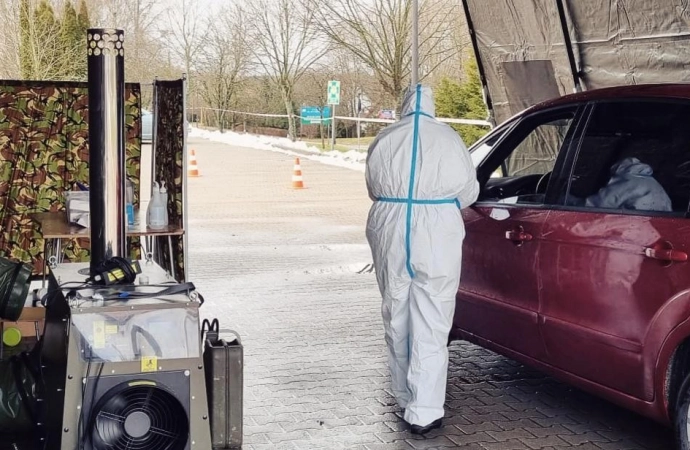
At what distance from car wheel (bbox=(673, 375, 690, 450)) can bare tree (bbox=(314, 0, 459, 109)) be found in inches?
861

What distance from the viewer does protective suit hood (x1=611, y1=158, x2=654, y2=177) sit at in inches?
193

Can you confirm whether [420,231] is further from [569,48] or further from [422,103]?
[569,48]

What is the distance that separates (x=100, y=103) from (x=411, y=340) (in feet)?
7.06

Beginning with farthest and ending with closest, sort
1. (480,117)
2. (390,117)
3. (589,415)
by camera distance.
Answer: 1. (390,117)
2. (480,117)
3. (589,415)

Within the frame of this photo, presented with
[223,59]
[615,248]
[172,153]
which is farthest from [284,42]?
[615,248]

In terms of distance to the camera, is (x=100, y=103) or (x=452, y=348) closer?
(x=100, y=103)

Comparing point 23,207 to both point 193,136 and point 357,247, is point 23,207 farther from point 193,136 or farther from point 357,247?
point 193,136

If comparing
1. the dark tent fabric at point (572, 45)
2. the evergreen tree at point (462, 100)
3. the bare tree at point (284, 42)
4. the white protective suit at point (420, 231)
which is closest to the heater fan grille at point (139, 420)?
the white protective suit at point (420, 231)

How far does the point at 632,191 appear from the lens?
486cm

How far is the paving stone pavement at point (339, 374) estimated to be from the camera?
17.3 feet

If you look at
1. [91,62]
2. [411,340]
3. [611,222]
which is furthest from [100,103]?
[611,222]

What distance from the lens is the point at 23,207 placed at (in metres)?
8.75

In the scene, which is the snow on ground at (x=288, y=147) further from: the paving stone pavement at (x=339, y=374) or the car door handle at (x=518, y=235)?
the car door handle at (x=518, y=235)

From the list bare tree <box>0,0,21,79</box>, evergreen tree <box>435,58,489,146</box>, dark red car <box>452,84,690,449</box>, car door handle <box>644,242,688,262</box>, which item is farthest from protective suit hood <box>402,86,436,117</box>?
bare tree <box>0,0,21,79</box>
